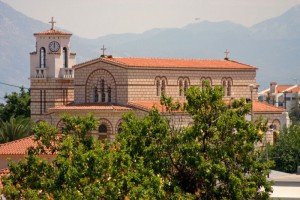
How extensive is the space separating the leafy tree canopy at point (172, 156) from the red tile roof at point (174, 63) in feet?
146

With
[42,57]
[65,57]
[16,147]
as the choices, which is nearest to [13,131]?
[42,57]

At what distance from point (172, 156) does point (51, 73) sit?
5055 cm

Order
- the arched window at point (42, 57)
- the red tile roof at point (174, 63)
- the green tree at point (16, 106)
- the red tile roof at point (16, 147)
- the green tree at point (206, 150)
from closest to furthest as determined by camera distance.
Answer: the green tree at point (206, 150) < the red tile roof at point (16, 147) < the red tile roof at point (174, 63) < the arched window at point (42, 57) < the green tree at point (16, 106)

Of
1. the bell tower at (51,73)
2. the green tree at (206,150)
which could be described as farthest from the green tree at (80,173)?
the bell tower at (51,73)

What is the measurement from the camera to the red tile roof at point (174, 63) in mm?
85750

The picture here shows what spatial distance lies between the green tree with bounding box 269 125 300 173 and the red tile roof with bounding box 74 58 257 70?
1227cm

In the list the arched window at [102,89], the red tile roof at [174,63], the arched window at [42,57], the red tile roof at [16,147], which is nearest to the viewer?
the red tile roof at [16,147]

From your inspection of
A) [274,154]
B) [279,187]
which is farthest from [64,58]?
[279,187]

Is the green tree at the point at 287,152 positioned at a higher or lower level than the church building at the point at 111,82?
lower

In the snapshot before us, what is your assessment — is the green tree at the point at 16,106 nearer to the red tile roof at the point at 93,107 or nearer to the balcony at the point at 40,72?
the balcony at the point at 40,72

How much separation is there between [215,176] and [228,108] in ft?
8.42

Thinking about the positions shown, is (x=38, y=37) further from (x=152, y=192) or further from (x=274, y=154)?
(x=152, y=192)

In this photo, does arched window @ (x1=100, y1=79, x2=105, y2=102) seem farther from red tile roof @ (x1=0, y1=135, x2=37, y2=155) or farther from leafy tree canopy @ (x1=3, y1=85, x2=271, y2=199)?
leafy tree canopy @ (x1=3, y1=85, x2=271, y2=199)

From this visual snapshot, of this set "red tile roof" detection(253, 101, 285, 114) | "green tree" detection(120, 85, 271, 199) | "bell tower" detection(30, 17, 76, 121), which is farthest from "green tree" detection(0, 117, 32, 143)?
"green tree" detection(120, 85, 271, 199)
